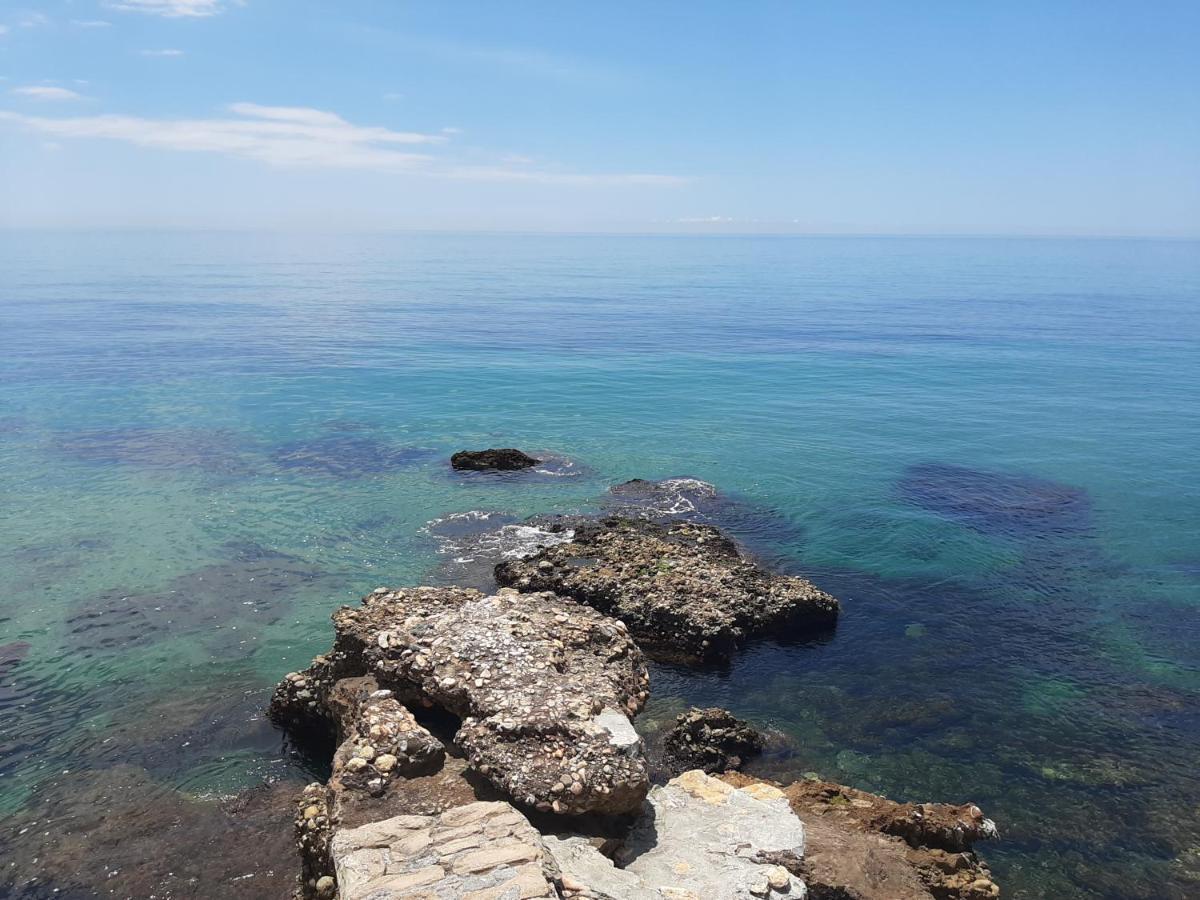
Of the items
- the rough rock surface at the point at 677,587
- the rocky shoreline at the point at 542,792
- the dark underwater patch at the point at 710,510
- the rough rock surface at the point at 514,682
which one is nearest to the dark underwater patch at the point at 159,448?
the dark underwater patch at the point at 710,510

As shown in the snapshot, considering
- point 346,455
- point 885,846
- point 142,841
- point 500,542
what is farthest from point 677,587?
point 346,455

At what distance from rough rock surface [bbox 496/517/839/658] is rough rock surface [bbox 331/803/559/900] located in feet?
34.0

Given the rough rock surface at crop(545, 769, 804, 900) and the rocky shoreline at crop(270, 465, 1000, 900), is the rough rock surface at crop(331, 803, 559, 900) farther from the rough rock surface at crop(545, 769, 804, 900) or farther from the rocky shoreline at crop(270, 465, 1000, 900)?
the rough rock surface at crop(545, 769, 804, 900)

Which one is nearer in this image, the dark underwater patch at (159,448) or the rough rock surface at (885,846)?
the rough rock surface at (885,846)

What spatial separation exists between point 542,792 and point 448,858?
232cm

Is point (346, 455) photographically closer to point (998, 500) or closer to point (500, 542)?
point (500, 542)

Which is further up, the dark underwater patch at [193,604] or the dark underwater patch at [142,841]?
the dark underwater patch at [193,604]

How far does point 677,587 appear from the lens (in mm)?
24094

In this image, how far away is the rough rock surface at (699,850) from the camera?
12.2 m

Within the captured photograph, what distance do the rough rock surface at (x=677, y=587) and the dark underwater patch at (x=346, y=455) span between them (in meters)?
13.6

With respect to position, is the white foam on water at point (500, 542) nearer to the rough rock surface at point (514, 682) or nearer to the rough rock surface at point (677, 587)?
the rough rock surface at point (677, 587)

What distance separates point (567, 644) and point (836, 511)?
17.7 metres

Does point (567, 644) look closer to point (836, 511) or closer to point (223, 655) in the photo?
point (223, 655)

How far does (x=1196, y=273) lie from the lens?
166 metres
